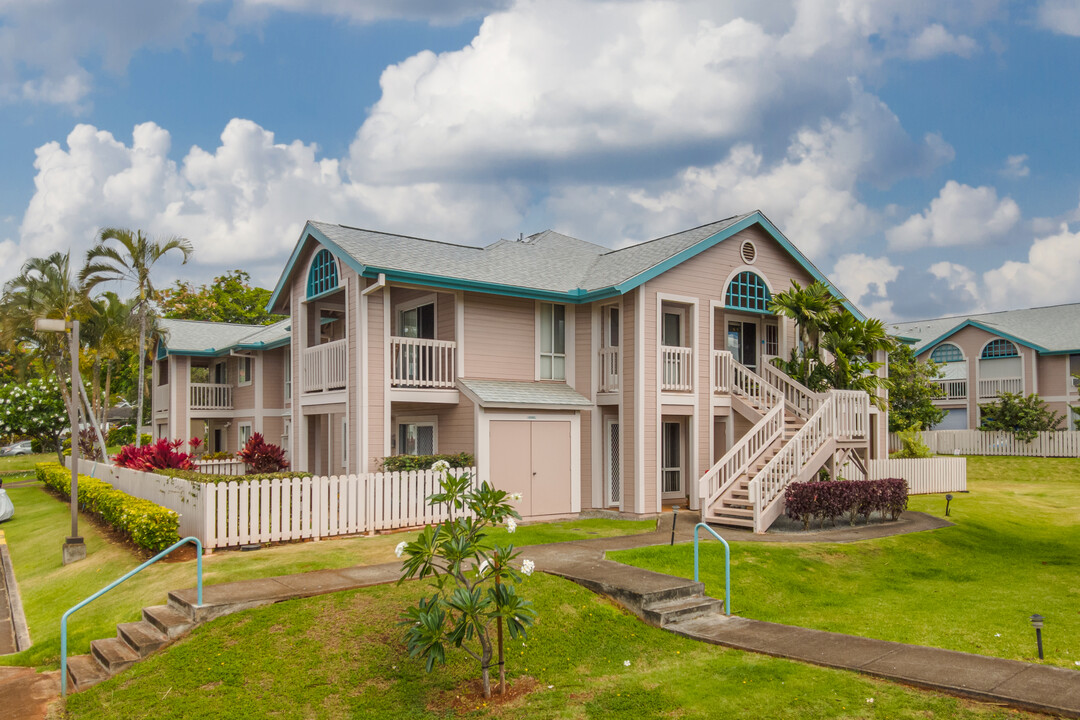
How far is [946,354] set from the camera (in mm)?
45312

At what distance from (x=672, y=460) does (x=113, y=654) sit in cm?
1538

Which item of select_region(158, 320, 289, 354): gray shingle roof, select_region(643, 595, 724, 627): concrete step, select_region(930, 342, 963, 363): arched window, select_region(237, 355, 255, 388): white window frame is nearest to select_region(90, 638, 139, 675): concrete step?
select_region(643, 595, 724, 627): concrete step

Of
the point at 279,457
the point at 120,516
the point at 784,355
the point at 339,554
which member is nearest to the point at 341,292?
the point at 279,457

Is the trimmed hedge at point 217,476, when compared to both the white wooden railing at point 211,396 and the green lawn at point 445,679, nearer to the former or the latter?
the green lawn at point 445,679

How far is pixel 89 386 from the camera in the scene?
49.8 m

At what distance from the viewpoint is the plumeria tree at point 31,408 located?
4131 cm

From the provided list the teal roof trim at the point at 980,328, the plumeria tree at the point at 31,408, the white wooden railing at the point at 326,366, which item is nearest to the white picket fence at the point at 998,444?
the teal roof trim at the point at 980,328

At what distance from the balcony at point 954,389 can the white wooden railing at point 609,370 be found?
31470mm

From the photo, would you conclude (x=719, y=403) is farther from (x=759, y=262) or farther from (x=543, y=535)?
(x=543, y=535)

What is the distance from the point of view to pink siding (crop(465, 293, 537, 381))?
64.0 feet

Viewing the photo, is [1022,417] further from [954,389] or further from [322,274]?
[322,274]

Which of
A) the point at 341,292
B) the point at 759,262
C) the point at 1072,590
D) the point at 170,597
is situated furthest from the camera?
the point at 759,262

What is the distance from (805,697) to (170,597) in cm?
795

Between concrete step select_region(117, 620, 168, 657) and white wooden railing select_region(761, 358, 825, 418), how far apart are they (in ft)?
49.6
